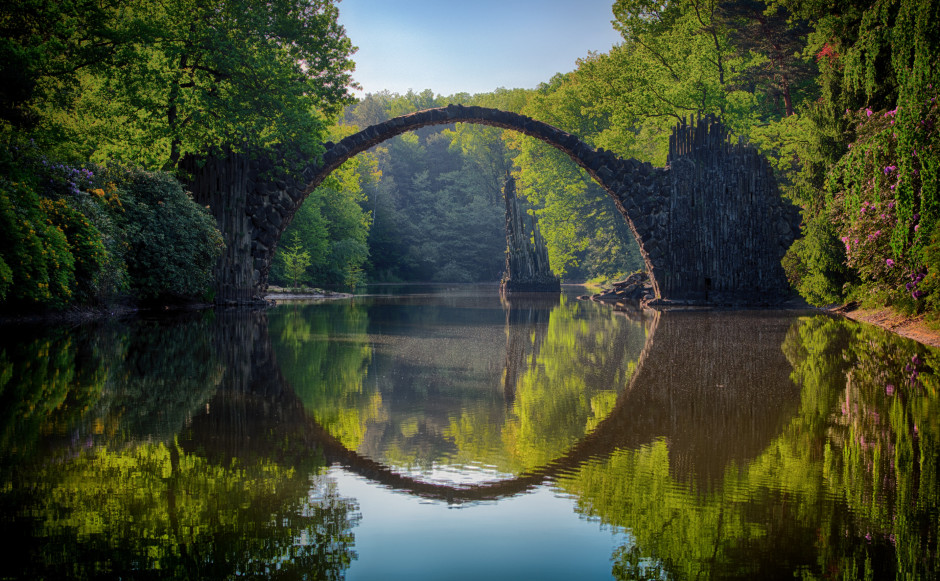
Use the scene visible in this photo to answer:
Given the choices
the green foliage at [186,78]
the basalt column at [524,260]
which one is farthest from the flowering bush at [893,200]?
the basalt column at [524,260]

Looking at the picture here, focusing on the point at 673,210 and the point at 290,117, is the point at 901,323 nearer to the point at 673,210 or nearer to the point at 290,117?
the point at 673,210

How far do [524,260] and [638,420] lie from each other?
2613cm

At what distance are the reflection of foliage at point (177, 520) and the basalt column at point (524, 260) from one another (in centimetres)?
2734

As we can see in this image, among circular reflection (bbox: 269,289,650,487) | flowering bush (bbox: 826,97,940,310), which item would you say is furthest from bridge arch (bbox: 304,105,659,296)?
flowering bush (bbox: 826,97,940,310)

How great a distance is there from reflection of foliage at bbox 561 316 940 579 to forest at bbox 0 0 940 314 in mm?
6054

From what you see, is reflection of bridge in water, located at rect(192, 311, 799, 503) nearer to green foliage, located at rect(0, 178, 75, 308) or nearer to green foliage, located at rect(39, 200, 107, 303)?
green foliage, located at rect(0, 178, 75, 308)

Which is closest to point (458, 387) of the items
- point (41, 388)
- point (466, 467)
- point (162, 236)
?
point (466, 467)

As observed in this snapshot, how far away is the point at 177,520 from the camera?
128 inches

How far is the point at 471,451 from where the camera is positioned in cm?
470

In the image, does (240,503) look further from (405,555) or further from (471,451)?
(471,451)

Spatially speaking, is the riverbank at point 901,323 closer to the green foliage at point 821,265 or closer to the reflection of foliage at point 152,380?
the green foliage at point 821,265

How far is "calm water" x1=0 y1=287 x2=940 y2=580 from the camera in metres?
2.94

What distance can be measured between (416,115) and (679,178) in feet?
24.7

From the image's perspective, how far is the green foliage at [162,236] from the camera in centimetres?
1584
